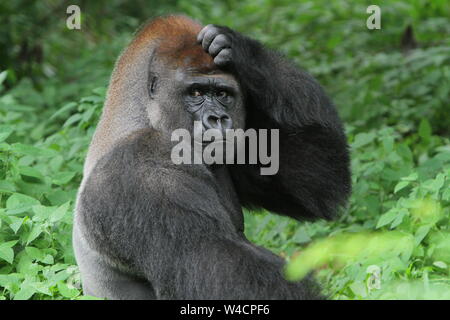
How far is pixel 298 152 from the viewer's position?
4.09 metres

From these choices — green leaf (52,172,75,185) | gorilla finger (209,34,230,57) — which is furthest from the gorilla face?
green leaf (52,172,75,185)

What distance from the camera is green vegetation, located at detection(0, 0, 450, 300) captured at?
326 cm

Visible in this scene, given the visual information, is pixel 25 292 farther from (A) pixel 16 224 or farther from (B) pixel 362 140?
(B) pixel 362 140

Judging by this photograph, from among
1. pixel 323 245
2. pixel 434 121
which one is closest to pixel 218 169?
pixel 323 245

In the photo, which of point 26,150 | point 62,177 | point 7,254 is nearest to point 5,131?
point 26,150

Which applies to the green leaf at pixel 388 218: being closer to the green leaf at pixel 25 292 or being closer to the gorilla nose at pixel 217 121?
the gorilla nose at pixel 217 121

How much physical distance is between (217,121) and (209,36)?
38cm

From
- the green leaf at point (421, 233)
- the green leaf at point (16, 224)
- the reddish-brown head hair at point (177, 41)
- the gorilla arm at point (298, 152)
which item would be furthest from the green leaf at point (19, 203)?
the green leaf at point (421, 233)

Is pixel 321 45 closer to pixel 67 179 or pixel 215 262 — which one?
pixel 67 179

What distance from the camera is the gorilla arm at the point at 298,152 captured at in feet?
12.9

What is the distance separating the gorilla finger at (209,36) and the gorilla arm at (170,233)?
51 cm

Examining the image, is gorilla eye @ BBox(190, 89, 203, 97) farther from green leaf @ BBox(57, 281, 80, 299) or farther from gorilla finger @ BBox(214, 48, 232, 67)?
green leaf @ BBox(57, 281, 80, 299)

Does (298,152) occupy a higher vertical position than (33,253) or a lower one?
higher

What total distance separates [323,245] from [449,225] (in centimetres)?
151
